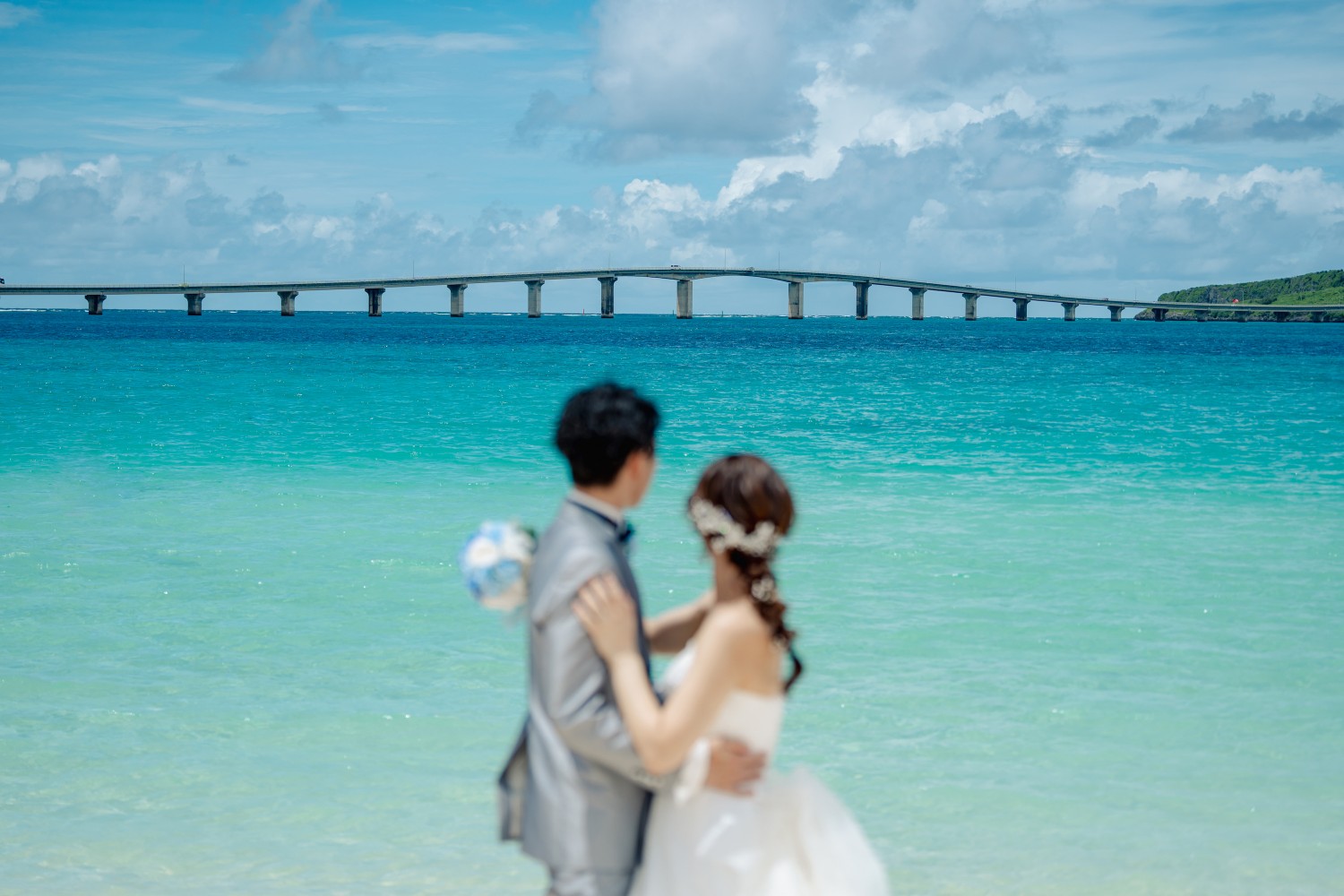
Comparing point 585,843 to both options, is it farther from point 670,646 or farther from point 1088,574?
point 1088,574

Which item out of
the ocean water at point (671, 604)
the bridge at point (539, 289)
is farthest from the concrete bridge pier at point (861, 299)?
the ocean water at point (671, 604)

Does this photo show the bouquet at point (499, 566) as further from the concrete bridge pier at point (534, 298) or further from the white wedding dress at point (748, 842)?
the concrete bridge pier at point (534, 298)

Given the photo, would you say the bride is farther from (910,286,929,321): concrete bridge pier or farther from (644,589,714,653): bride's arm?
(910,286,929,321): concrete bridge pier

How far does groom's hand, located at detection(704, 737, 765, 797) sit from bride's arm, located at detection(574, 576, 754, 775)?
10 cm

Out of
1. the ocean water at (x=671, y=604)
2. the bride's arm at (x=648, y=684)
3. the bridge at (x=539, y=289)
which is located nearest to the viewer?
the bride's arm at (x=648, y=684)

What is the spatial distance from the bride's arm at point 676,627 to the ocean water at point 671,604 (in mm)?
3009

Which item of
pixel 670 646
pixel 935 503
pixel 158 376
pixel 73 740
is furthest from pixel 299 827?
pixel 158 376

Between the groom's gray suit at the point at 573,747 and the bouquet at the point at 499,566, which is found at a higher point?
the bouquet at the point at 499,566

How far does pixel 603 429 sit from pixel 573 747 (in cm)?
65

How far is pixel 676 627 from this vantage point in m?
3.02

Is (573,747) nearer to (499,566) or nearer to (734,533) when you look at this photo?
(499,566)

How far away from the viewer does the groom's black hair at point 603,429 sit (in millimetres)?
2707

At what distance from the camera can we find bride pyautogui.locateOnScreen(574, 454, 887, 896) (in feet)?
8.65

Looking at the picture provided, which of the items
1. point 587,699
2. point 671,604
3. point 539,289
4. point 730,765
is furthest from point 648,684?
point 539,289
